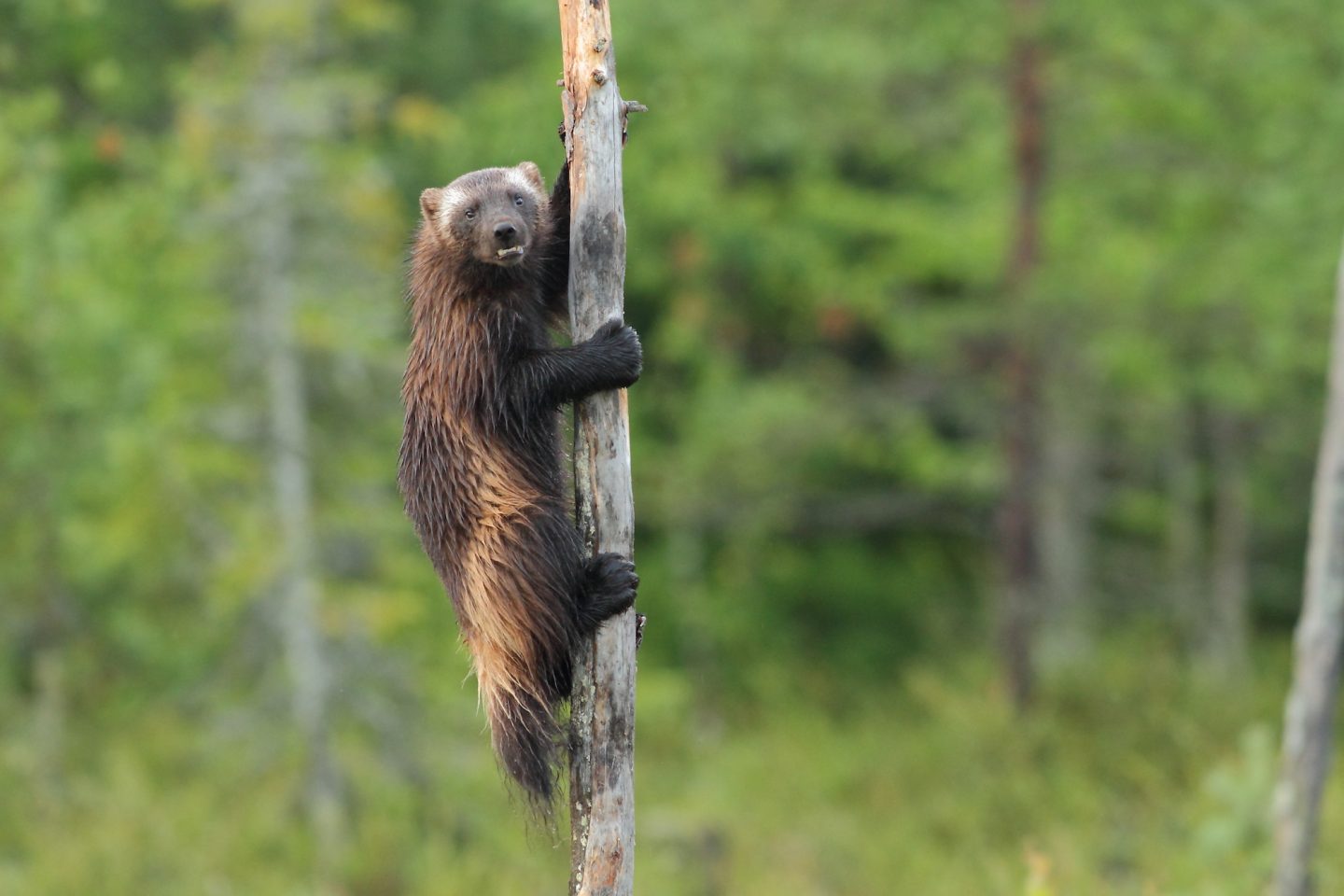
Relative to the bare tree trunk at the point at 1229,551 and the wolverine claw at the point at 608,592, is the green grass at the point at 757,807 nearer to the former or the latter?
the bare tree trunk at the point at 1229,551

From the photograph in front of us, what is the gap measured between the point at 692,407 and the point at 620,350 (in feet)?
43.4

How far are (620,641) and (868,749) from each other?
10.4 m

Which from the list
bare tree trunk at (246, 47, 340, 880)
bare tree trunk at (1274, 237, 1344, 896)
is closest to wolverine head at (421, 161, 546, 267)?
bare tree trunk at (1274, 237, 1344, 896)

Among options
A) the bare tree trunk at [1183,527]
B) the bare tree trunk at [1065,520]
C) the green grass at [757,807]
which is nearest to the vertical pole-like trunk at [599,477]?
the green grass at [757,807]

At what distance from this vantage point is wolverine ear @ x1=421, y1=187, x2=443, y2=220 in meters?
5.16

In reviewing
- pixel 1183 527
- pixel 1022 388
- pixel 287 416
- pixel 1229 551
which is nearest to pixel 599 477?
pixel 287 416

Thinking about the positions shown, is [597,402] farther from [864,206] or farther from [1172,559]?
[1172,559]

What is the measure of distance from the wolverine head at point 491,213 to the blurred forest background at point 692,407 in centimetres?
319

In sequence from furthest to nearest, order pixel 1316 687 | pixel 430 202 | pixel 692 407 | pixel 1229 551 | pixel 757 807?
pixel 692 407
pixel 1229 551
pixel 757 807
pixel 1316 687
pixel 430 202

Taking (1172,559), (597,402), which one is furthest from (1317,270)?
(597,402)

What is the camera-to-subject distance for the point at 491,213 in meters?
4.85

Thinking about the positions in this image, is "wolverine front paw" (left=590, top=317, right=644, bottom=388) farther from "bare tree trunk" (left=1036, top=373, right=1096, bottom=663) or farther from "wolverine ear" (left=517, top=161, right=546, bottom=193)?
"bare tree trunk" (left=1036, top=373, right=1096, bottom=663)

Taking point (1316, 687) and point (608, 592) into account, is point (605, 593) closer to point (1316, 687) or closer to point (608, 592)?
point (608, 592)

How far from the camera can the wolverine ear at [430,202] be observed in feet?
16.9
